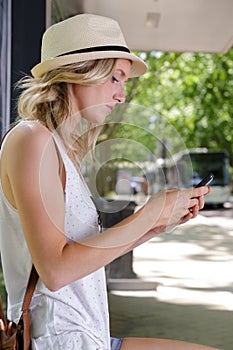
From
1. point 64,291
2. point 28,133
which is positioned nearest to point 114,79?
point 28,133

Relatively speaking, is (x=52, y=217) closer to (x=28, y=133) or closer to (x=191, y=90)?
(x=28, y=133)

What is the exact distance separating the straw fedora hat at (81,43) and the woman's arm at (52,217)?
0.14m

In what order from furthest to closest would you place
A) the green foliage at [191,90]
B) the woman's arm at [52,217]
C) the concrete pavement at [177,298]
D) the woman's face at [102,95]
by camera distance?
the green foliage at [191,90]
the concrete pavement at [177,298]
the woman's face at [102,95]
the woman's arm at [52,217]

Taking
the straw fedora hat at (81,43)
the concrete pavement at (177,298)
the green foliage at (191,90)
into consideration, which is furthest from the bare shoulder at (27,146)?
the green foliage at (191,90)

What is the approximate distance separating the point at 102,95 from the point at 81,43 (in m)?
0.09

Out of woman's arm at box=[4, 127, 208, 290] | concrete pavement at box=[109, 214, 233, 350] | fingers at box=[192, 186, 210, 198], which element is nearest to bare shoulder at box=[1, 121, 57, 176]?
woman's arm at box=[4, 127, 208, 290]

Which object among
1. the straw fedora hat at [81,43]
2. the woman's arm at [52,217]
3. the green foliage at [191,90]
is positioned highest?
the straw fedora hat at [81,43]

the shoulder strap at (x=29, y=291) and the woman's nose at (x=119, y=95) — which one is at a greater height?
the woman's nose at (x=119, y=95)

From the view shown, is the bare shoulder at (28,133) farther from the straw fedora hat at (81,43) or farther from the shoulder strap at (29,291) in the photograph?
the shoulder strap at (29,291)

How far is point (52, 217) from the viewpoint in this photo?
1.10 m

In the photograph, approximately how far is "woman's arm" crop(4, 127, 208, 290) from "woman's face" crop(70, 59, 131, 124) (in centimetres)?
11

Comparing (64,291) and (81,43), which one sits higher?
(81,43)

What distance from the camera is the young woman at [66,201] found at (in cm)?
Result: 110

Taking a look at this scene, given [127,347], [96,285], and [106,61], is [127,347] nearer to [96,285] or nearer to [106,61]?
[96,285]
